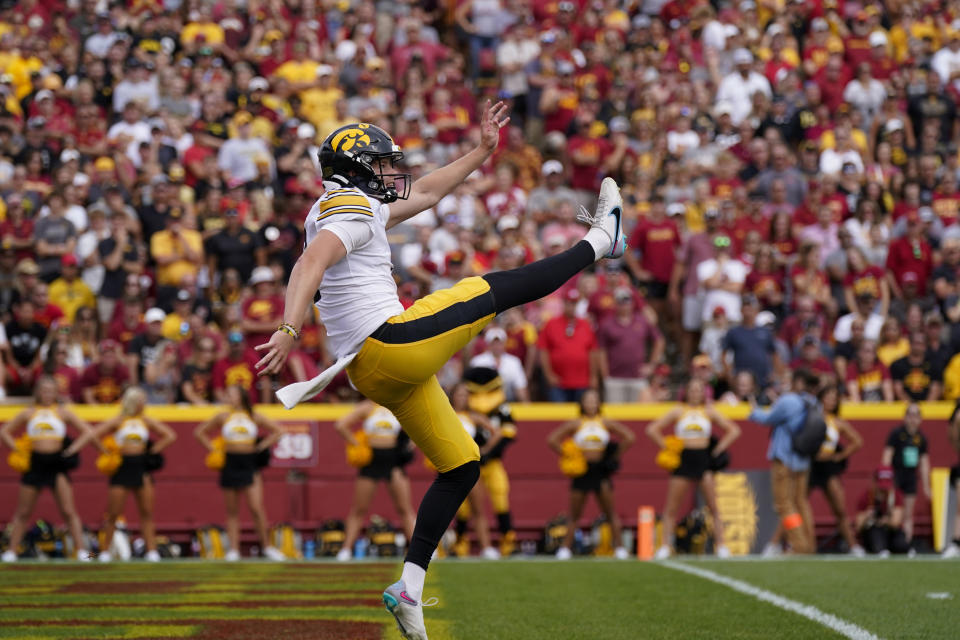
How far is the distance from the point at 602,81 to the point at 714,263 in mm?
4002

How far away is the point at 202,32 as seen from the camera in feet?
54.7

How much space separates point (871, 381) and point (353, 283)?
31.7ft

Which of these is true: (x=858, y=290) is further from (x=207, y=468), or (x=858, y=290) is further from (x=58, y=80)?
(x=58, y=80)

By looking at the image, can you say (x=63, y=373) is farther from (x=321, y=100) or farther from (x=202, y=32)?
(x=202, y=32)

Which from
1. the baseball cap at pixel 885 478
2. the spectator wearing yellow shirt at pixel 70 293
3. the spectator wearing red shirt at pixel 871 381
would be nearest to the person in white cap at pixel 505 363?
the spectator wearing red shirt at pixel 871 381

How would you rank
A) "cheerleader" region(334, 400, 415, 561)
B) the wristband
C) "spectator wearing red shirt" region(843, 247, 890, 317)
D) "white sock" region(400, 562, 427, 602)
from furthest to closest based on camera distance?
"spectator wearing red shirt" region(843, 247, 890, 317) → "cheerleader" region(334, 400, 415, 561) → "white sock" region(400, 562, 427, 602) → the wristband

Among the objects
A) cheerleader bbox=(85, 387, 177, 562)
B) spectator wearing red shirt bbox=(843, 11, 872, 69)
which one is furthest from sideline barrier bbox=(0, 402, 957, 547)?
spectator wearing red shirt bbox=(843, 11, 872, 69)

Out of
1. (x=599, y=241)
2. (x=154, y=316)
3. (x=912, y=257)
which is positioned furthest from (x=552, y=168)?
(x=599, y=241)

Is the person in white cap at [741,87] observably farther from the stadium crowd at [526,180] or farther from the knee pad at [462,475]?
the knee pad at [462,475]

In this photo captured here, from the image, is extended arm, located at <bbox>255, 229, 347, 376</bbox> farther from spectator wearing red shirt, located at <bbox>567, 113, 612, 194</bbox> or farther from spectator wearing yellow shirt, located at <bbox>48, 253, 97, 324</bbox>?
spectator wearing red shirt, located at <bbox>567, 113, 612, 194</bbox>

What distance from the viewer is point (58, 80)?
15.8 meters

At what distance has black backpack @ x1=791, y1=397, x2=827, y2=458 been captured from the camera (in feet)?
41.0

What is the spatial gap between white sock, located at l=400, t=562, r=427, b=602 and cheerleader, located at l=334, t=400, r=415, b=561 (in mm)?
6931

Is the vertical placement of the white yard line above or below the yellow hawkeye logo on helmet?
below
